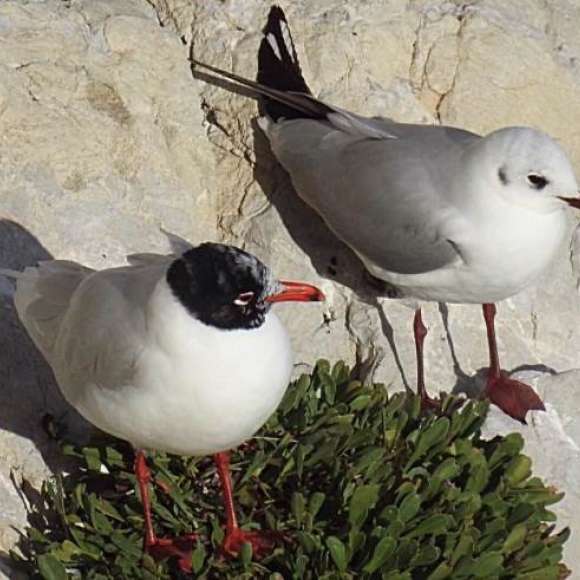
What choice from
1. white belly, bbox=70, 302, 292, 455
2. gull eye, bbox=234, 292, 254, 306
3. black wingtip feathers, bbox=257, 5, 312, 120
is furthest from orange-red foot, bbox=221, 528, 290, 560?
black wingtip feathers, bbox=257, 5, 312, 120

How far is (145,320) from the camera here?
145 inches

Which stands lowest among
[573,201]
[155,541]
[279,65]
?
[155,541]

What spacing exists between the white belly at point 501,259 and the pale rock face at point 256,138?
52cm

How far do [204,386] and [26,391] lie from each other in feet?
4.07

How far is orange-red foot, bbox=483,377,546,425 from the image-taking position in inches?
191

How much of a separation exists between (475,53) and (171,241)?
5.41 ft

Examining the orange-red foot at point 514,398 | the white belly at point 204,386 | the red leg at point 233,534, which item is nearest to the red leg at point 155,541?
the red leg at point 233,534

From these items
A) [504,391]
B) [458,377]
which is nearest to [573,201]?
[504,391]

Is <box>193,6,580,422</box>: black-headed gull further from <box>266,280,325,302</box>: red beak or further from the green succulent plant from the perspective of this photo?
<box>266,280,325,302</box>: red beak

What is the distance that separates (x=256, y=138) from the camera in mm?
5543

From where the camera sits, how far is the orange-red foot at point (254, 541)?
13.1 ft

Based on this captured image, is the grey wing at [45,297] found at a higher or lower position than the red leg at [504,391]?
higher

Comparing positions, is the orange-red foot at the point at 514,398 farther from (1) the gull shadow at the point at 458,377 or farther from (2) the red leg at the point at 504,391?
(1) the gull shadow at the point at 458,377

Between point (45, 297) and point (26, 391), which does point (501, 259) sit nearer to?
point (45, 297)
